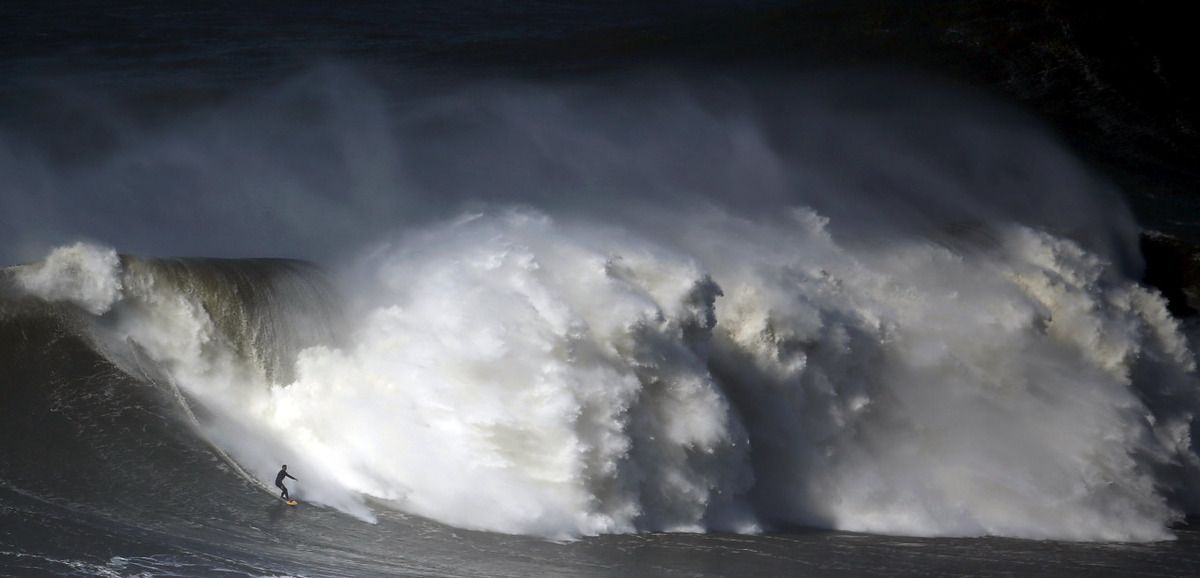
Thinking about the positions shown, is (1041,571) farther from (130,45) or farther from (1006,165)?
(130,45)

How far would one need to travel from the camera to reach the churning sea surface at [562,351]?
9.48 m

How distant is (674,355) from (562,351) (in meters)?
1.11

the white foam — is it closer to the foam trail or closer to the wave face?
the wave face

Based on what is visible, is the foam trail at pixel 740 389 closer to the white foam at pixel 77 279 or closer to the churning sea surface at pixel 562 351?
the churning sea surface at pixel 562 351

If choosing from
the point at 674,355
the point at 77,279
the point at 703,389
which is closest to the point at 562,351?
the point at 674,355

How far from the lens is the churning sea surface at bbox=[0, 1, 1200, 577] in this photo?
948cm

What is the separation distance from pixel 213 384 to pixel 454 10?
1679cm

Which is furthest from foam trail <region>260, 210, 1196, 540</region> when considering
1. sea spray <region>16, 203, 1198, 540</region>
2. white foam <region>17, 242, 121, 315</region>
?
white foam <region>17, 242, 121, 315</region>

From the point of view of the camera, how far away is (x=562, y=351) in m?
10.3

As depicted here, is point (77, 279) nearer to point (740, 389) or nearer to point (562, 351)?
point (562, 351)

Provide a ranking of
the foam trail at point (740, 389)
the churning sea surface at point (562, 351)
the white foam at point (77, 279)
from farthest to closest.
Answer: the white foam at point (77, 279)
the foam trail at point (740, 389)
the churning sea surface at point (562, 351)

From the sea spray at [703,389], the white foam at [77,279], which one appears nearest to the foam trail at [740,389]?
the sea spray at [703,389]

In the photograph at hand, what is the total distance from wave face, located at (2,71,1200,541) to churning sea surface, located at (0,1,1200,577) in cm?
4

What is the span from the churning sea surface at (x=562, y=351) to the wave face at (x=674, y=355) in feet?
0.14
